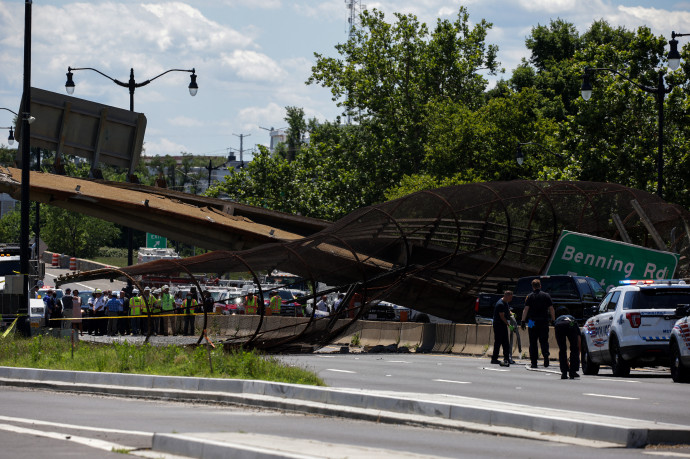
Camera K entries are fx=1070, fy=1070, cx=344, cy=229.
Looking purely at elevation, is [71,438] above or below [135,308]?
below

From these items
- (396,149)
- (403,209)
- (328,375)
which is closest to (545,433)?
(328,375)

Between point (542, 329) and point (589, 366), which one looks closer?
point (589, 366)

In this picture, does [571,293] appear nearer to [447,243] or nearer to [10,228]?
[447,243]

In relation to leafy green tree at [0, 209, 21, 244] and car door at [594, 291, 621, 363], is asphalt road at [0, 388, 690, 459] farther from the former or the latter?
leafy green tree at [0, 209, 21, 244]

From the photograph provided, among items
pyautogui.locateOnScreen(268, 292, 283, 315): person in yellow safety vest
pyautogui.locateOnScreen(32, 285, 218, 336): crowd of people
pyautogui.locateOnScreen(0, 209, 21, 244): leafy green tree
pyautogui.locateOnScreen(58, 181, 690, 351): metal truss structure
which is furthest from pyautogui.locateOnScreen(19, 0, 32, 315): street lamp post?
pyautogui.locateOnScreen(0, 209, 21, 244): leafy green tree

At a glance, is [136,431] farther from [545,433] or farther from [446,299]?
[446,299]

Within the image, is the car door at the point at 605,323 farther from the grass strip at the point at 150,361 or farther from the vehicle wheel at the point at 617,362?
the grass strip at the point at 150,361

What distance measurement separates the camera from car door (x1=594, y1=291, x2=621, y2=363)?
20688 millimetres

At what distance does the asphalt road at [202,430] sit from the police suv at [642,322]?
8.46 metres

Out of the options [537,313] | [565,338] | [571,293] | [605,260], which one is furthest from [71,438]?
[605,260]

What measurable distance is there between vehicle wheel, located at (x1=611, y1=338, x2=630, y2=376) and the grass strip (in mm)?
6312

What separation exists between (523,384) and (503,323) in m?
5.21

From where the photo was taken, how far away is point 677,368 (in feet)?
62.0

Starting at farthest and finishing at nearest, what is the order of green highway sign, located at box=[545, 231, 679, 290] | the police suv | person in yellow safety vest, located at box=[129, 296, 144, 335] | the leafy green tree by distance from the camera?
the leafy green tree, person in yellow safety vest, located at box=[129, 296, 144, 335], green highway sign, located at box=[545, 231, 679, 290], the police suv
